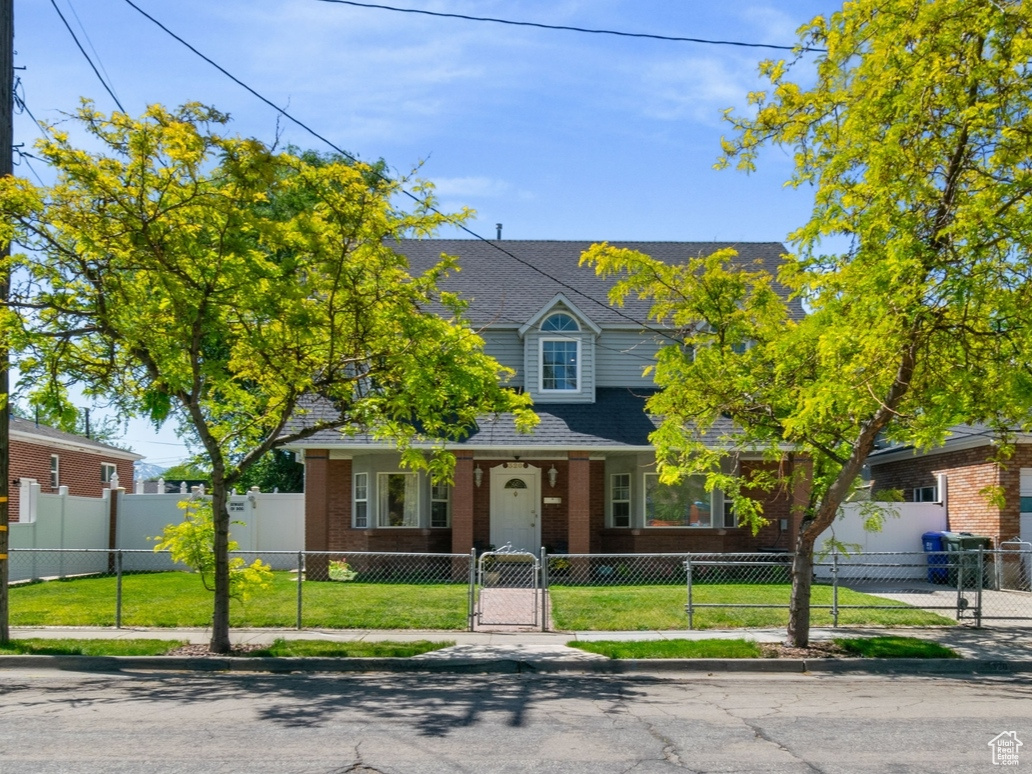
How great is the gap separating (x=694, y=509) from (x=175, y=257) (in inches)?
585

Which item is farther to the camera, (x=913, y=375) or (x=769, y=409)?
(x=769, y=409)

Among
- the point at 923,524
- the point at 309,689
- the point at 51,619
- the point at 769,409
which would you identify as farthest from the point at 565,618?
the point at 923,524

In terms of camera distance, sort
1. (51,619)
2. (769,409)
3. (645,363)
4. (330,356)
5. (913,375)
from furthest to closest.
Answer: (645,363)
(51,619)
(769,409)
(330,356)
(913,375)

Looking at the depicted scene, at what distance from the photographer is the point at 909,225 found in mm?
10398

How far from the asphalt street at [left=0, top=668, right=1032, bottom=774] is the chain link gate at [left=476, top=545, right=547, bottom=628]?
3575mm

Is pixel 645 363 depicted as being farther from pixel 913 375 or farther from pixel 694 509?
pixel 913 375

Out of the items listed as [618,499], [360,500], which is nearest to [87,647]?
[360,500]

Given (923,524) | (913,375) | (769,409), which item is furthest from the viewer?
(923,524)

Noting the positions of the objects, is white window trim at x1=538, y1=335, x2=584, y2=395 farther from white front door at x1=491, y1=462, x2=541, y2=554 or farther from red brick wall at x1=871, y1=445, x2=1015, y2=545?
red brick wall at x1=871, y1=445, x2=1015, y2=545

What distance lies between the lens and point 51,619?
49.6ft

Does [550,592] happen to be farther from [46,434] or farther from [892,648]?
[46,434]

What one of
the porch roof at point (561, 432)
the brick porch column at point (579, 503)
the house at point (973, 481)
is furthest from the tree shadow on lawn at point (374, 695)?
the house at point (973, 481)

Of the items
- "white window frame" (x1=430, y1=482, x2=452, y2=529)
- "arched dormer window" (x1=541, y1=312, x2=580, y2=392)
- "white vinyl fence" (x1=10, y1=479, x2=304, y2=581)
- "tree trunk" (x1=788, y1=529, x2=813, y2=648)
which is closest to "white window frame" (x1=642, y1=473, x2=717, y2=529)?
"arched dormer window" (x1=541, y1=312, x2=580, y2=392)

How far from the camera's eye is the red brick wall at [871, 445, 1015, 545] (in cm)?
2025
